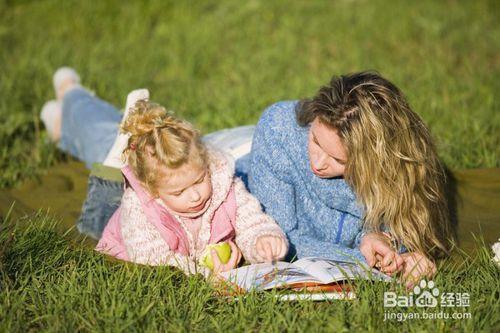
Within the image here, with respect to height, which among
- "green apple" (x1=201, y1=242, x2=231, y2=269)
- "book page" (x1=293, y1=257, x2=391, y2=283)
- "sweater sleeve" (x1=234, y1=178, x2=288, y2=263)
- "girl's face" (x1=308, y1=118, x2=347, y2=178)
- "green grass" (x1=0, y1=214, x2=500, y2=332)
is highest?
"girl's face" (x1=308, y1=118, x2=347, y2=178)

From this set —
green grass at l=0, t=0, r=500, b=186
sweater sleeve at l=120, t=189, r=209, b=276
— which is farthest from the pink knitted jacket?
green grass at l=0, t=0, r=500, b=186

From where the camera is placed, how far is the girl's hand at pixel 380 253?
3.18 meters

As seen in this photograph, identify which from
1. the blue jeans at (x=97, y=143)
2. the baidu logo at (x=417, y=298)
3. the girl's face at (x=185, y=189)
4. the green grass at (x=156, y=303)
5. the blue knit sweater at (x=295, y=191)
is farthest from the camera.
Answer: the blue jeans at (x=97, y=143)

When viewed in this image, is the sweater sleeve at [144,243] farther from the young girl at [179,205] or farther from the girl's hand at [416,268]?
the girl's hand at [416,268]

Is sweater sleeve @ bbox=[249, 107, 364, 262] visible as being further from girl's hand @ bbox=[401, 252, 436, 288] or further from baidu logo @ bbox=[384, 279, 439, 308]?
baidu logo @ bbox=[384, 279, 439, 308]

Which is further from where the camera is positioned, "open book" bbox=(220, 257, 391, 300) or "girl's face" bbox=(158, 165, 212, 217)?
"girl's face" bbox=(158, 165, 212, 217)

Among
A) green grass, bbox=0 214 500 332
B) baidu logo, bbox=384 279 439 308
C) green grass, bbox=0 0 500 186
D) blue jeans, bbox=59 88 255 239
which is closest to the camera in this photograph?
green grass, bbox=0 214 500 332

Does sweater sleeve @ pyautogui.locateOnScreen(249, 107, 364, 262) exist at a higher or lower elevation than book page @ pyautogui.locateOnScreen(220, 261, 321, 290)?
higher

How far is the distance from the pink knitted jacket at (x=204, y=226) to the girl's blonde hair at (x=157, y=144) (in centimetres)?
16

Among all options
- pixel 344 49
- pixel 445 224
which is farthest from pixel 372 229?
pixel 344 49

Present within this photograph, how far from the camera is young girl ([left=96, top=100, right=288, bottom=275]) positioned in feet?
10.3

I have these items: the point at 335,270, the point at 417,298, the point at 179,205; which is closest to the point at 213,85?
the point at 179,205

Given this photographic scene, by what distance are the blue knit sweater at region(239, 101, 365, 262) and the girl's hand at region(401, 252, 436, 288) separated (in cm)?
33

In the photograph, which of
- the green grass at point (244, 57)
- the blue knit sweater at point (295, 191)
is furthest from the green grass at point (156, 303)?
the green grass at point (244, 57)
